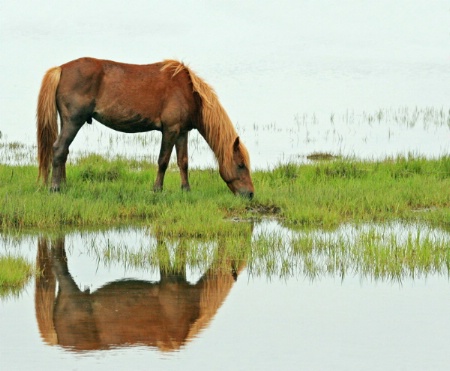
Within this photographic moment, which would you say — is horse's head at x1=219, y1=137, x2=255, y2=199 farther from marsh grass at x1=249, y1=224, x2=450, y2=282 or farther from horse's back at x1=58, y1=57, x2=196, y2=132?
marsh grass at x1=249, y1=224, x2=450, y2=282

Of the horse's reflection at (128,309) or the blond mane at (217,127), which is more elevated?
the blond mane at (217,127)

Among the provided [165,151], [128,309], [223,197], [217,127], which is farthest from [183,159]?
[128,309]

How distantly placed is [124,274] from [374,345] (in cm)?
277

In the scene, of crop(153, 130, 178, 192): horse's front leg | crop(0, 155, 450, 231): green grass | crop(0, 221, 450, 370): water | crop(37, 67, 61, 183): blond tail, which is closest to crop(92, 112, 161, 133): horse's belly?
crop(153, 130, 178, 192): horse's front leg

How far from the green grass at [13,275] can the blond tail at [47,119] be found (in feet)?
14.5

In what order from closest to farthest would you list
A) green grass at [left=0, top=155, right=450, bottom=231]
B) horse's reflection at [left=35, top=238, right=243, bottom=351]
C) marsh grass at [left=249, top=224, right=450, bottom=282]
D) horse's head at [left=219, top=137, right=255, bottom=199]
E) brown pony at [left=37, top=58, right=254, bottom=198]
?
horse's reflection at [left=35, top=238, right=243, bottom=351] < marsh grass at [left=249, top=224, right=450, bottom=282] < green grass at [left=0, top=155, right=450, bottom=231] < horse's head at [left=219, top=137, right=255, bottom=199] < brown pony at [left=37, top=58, right=254, bottom=198]

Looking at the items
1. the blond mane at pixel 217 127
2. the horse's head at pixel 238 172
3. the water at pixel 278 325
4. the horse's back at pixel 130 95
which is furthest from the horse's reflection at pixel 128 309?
the horse's back at pixel 130 95

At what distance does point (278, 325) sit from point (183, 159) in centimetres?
648

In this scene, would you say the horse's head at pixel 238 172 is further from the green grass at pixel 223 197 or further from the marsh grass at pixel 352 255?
the marsh grass at pixel 352 255

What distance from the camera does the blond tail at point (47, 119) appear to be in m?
12.5

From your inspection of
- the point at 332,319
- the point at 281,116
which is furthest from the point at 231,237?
the point at 281,116

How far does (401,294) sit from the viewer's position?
7527mm

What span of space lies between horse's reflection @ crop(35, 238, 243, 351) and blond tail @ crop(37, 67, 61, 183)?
14.1 feet

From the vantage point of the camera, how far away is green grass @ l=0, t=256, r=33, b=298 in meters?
7.61
